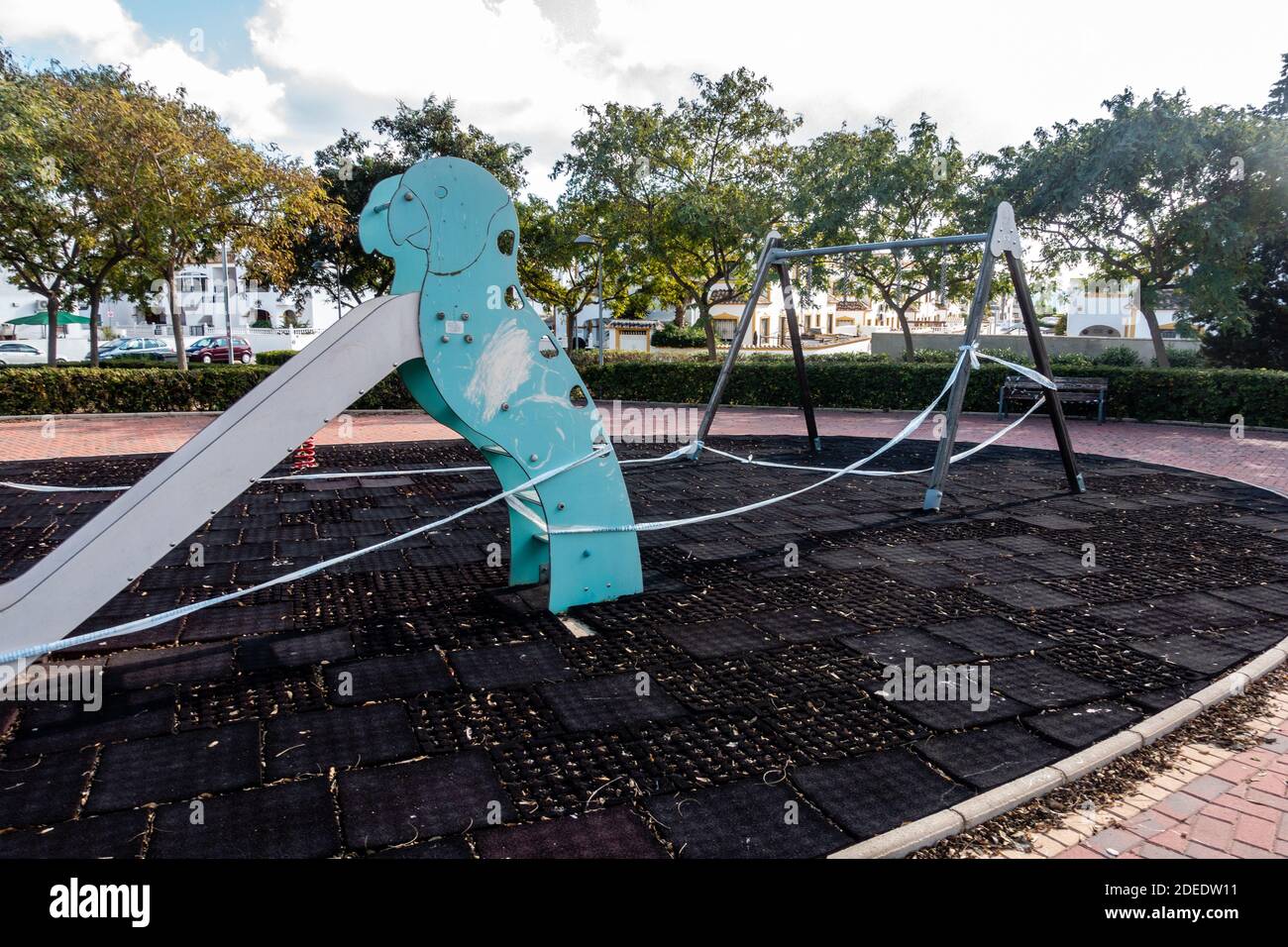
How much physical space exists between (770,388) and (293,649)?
51.2 feet

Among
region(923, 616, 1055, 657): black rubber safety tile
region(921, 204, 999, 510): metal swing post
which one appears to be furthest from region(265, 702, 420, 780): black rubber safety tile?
region(921, 204, 999, 510): metal swing post

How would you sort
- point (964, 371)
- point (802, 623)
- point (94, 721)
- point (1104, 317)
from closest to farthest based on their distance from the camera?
point (94, 721), point (802, 623), point (964, 371), point (1104, 317)

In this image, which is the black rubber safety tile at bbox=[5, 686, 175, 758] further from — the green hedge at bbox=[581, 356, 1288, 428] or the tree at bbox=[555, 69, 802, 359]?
the tree at bbox=[555, 69, 802, 359]

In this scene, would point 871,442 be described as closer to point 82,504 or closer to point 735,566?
point 735,566

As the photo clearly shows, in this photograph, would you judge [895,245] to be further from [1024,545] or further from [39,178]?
[39,178]

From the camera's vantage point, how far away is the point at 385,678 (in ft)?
14.2

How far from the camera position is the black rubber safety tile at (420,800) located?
2.98m

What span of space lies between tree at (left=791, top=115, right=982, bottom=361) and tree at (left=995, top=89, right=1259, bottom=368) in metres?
1.37

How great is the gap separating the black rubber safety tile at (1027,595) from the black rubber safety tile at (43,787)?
523cm

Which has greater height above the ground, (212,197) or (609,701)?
(212,197)

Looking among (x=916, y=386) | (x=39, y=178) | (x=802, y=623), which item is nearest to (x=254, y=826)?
(x=802, y=623)

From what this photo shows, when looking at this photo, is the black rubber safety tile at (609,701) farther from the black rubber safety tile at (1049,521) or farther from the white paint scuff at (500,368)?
the black rubber safety tile at (1049,521)

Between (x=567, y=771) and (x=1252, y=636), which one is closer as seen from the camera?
(x=567, y=771)

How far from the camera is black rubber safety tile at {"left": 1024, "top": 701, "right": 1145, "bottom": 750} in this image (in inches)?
146
